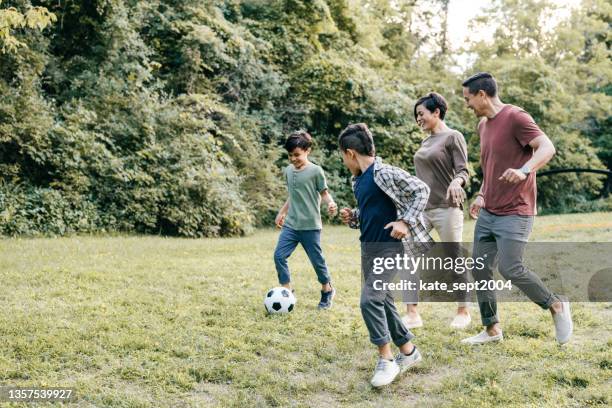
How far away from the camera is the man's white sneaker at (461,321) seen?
5.47 m

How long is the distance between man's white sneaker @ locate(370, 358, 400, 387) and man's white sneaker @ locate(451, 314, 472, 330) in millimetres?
1413

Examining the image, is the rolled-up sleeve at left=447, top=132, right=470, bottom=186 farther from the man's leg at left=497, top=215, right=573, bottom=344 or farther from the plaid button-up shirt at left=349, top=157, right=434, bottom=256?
the plaid button-up shirt at left=349, top=157, right=434, bottom=256

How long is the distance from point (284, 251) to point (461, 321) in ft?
6.05

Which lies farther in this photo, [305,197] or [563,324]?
[305,197]

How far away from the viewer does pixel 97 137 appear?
1291 cm

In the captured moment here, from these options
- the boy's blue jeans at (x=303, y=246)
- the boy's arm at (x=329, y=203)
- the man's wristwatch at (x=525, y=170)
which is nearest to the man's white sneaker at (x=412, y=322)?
the boy's blue jeans at (x=303, y=246)

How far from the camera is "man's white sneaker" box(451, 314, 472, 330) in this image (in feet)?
18.0

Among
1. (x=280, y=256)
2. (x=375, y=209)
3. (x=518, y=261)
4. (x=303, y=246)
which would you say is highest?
(x=375, y=209)

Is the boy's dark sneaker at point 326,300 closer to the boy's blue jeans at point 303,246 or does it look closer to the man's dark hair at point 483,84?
the boy's blue jeans at point 303,246

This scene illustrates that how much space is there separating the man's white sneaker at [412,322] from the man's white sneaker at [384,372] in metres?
1.30

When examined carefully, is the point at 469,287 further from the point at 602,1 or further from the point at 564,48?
the point at 602,1

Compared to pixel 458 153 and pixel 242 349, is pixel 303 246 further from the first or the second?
pixel 458 153

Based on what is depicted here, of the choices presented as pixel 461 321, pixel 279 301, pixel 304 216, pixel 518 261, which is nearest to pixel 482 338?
pixel 461 321

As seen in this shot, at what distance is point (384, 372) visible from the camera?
4164 millimetres
